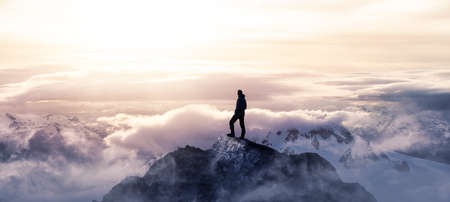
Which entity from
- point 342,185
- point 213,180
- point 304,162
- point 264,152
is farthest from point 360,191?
point 213,180

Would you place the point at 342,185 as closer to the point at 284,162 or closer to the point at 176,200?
→ the point at 284,162

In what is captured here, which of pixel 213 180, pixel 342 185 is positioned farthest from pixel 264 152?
pixel 342 185

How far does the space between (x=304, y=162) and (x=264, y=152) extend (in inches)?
301

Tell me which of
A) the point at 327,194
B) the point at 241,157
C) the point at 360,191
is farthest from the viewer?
the point at 360,191

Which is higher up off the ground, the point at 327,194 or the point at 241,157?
the point at 241,157

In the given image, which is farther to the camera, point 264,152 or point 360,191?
point 360,191

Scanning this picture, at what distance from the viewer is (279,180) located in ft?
214

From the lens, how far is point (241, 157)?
62781 millimetres

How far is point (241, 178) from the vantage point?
2511 inches

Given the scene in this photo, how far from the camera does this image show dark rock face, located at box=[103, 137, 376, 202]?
63500 millimetres

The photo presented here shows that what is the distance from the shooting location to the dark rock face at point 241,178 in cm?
6350

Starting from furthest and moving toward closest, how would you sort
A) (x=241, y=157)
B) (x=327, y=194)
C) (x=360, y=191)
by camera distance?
(x=360, y=191) → (x=327, y=194) → (x=241, y=157)

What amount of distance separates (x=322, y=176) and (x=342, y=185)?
3.72 m

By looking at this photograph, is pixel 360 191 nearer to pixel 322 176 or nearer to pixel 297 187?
pixel 322 176
